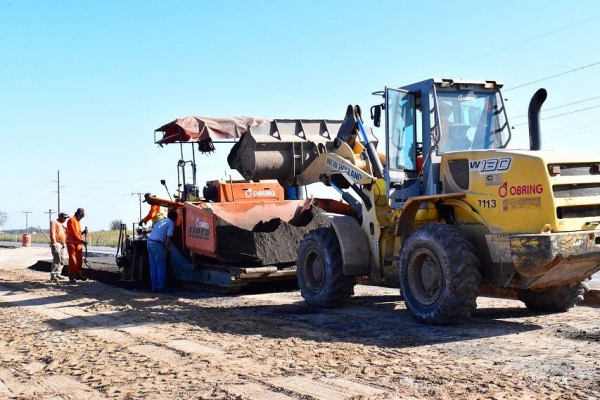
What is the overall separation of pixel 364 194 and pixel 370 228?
461mm

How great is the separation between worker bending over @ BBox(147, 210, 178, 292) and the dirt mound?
1.73 metres

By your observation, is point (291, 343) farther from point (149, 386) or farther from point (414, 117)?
point (414, 117)

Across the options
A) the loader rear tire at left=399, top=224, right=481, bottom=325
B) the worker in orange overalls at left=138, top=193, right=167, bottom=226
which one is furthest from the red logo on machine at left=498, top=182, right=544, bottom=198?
the worker in orange overalls at left=138, top=193, right=167, bottom=226

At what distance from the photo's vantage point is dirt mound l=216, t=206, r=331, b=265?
38.1 ft

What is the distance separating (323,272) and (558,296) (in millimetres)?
3011

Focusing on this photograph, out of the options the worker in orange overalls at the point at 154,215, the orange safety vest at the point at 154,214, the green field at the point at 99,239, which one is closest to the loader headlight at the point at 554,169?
the worker in orange overalls at the point at 154,215

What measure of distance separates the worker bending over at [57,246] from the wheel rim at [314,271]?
723 centimetres

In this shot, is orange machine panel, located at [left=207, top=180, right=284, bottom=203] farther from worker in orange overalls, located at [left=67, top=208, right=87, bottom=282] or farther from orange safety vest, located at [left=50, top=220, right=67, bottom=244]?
orange safety vest, located at [left=50, top=220, right=67, bottom=244]

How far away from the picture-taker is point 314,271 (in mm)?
10047

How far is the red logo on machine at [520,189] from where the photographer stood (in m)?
7.19

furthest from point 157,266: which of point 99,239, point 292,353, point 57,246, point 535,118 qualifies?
point 99,239

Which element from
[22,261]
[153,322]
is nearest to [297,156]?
[153,322]

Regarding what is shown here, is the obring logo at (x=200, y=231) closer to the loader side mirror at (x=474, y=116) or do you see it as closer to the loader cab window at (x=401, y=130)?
the loader cab window at (x=401, y=130)

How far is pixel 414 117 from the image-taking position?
8766 millimetres
